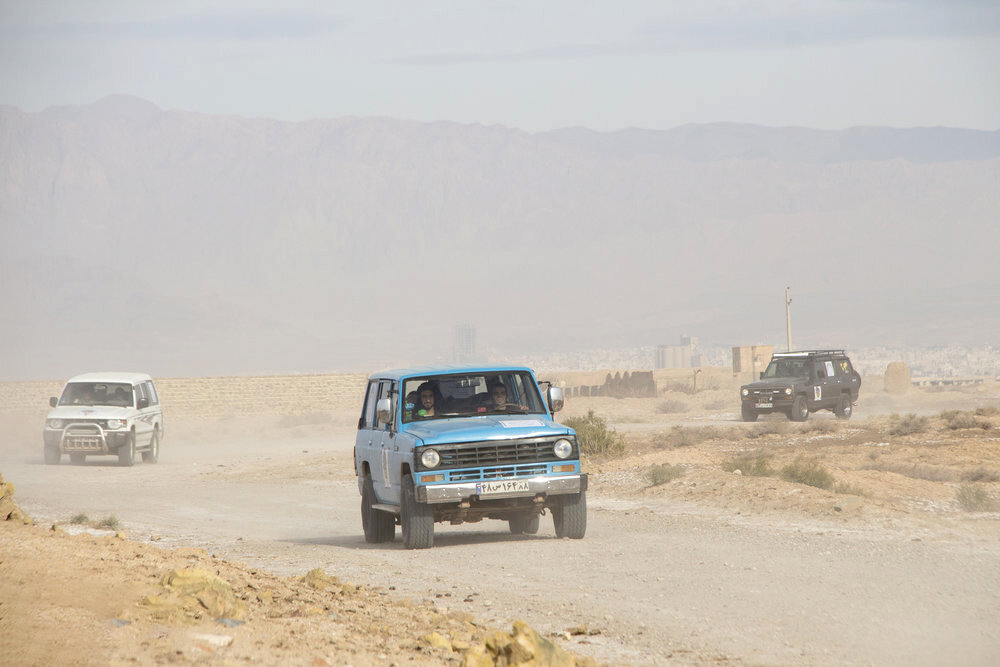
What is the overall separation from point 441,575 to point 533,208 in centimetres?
18541

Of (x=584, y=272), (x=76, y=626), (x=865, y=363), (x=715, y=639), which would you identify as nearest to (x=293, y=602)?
(x=76, y=626)

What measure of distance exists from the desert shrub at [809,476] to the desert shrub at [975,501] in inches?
104

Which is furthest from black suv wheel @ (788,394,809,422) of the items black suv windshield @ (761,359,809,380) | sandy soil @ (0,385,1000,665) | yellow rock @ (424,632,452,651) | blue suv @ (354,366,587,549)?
yellow rock @ (424,632,452,651)

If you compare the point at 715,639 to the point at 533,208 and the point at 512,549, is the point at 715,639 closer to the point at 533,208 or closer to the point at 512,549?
the point at 512,549

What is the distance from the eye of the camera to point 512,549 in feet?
45.5

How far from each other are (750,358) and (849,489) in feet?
191

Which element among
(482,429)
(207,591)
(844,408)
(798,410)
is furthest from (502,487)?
(844,408)

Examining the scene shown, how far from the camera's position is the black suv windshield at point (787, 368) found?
40281 millimetres

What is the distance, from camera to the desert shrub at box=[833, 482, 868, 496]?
18.1m

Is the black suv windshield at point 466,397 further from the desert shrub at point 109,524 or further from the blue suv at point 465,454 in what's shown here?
the desert shrub at point 109,524

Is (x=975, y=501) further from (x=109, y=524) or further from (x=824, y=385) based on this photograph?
(x=824, y=385)

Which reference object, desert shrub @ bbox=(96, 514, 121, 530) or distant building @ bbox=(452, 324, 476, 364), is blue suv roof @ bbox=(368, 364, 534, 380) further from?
distant building @ bbox=(452, 324, 476, 364)

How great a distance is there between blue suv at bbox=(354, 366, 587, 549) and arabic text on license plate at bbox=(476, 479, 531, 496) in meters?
0.01

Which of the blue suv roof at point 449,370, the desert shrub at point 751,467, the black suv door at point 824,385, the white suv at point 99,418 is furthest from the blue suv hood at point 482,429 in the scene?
the black suv door at point 824,385
